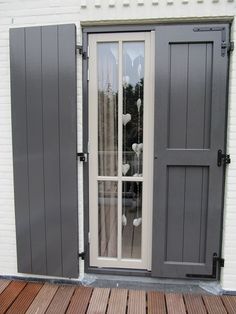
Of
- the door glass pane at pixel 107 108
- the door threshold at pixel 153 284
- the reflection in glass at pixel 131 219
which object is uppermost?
the door glass pane at pixel 107 108

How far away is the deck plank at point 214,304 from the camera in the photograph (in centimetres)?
221

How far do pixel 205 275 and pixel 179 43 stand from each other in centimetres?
191

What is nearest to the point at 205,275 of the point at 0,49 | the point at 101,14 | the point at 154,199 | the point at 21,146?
the point at 154,199

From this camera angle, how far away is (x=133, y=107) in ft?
8.25

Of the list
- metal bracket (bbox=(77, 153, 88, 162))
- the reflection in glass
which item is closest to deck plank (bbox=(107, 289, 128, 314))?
the reflection in glass

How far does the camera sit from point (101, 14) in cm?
234

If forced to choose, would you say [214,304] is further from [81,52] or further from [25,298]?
[81,52]

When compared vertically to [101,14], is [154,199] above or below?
below

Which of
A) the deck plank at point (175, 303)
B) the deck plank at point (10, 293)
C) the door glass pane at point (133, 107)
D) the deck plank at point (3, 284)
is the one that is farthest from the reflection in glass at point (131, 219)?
the deck plank at point (3, 284)

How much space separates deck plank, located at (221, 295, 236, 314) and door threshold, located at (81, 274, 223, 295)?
0.06 metres

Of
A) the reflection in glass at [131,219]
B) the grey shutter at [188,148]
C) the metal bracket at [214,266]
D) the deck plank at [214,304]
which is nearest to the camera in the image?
the deck plank at [214,304]

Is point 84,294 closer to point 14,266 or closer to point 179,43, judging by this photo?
point 14,266

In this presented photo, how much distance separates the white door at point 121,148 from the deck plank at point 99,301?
25 centimetres

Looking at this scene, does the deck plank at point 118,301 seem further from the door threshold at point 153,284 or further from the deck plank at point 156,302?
the deck plank at point 156,302
